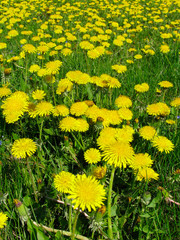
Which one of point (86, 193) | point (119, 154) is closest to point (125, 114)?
point (119, 154)

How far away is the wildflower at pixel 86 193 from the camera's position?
88 centimetres

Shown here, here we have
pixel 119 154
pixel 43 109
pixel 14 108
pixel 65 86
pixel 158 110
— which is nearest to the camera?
pixel 119 154

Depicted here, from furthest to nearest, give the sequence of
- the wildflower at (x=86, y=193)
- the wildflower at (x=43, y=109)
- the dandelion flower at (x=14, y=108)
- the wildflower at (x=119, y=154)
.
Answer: the wildflower at (x=43, y=109) < the dandelion flower at (x=14, y=108) < the wildflower at (x=119, y=154) < the wildflower at (x=86, y=193)

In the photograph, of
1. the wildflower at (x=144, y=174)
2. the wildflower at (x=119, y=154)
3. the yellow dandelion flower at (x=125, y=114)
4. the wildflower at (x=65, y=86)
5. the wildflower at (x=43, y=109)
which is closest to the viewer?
the wildflower at (x=119, y=154)

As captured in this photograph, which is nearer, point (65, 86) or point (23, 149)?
point (23, 149)

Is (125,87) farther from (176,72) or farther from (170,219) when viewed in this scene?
(170,219)

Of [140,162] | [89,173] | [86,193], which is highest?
[86,193]

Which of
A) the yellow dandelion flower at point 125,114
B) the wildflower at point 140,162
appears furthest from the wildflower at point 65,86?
the wildflower at point 140,162

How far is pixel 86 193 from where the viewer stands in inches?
35.3

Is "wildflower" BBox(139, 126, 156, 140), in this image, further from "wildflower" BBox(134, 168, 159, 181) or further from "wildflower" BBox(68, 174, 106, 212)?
"wildflower" BBox(68, 174, 106, 212)

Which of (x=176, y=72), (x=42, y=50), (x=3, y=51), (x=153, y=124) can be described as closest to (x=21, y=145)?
(x=153, y=124)

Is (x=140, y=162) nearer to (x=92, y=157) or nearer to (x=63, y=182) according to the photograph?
→ (x=92, y=157)

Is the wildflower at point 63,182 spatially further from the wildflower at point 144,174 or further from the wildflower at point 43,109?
the wildflower at point 43,109

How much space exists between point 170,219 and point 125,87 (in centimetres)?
188
